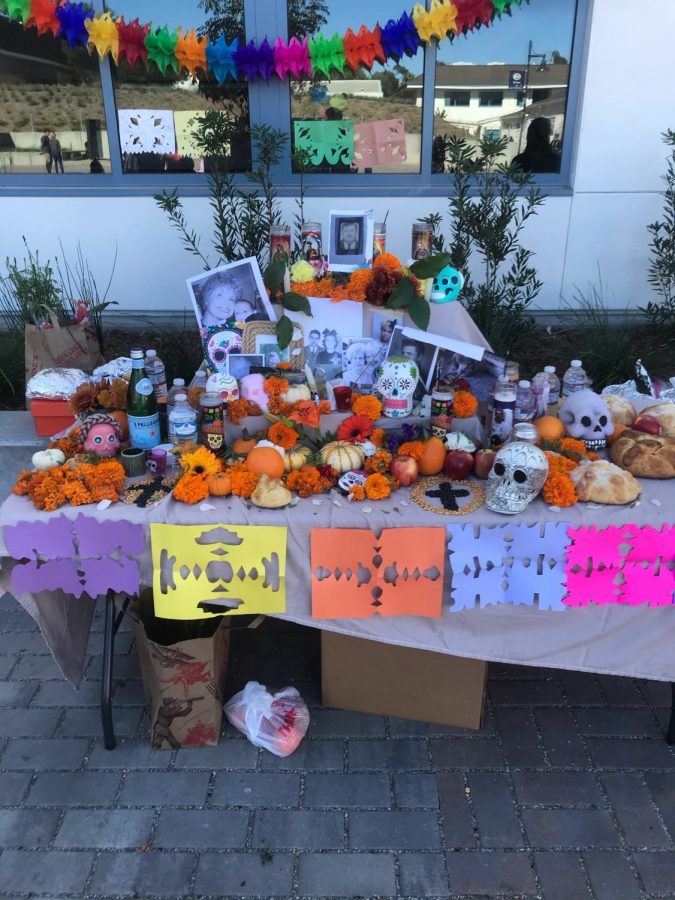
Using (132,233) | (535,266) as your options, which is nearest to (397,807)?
(535,266)

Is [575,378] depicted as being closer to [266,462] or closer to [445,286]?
[445,286]

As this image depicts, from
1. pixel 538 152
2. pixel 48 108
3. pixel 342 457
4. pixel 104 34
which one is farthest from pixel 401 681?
pixel 48 108

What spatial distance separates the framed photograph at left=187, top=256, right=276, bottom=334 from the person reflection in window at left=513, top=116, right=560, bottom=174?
3.05 meters

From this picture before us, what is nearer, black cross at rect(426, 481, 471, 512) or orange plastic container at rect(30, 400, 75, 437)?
black cross at rect(426, 481, 471, 512)

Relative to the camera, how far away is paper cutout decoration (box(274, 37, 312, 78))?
460 cm

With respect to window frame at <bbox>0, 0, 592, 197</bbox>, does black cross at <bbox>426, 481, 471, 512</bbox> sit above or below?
below

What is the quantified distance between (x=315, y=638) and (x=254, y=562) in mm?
984

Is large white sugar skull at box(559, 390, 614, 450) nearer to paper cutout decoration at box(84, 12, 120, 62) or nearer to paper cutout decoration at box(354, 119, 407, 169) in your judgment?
paper cutout decoration at box(354, 119, 407, 169)

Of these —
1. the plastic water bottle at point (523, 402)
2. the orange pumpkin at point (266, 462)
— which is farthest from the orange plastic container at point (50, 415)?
the plastic water bottle at point (523, 402)

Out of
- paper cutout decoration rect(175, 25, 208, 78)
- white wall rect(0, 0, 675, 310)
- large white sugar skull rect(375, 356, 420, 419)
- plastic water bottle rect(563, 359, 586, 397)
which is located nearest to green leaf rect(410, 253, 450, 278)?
large white sugar skull rect(375, 356, 420, 419)

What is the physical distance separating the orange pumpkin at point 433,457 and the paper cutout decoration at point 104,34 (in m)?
3.84

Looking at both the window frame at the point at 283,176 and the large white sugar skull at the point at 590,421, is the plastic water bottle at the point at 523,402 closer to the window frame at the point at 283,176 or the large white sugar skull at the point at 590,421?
the large white sugar skull at the point at 590,421

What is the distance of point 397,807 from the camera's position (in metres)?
2.31

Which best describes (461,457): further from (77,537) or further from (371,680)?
(77,537)
